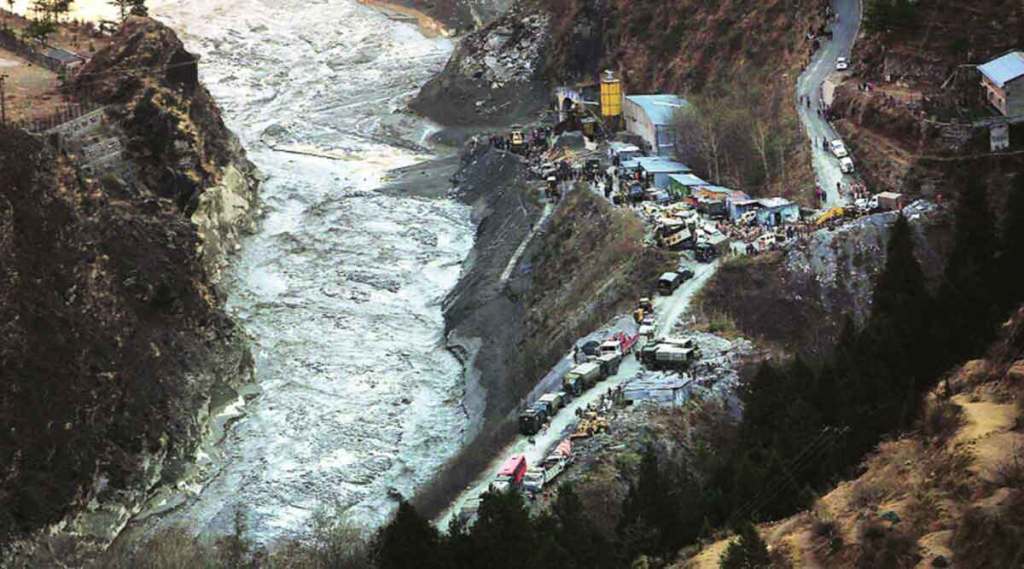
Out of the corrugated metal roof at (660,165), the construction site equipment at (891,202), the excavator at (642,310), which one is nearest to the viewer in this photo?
the excavator at (642,310)

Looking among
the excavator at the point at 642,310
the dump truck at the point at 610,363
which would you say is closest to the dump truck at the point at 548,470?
the dump truck at the point at 610,363

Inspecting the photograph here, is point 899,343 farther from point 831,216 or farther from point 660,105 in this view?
point 660,105

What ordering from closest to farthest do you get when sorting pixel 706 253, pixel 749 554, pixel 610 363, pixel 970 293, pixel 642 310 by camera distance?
pixel 749 554 → pixel 970 293 → pixel 610 363 → pixel 642 310 → pixel 706 253

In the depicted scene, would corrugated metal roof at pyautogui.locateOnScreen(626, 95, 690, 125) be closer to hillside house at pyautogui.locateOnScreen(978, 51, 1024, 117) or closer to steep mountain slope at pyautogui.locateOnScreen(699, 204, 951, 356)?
hillside house at pyautogui.locateOnScreen(978, 51, 1024, 117)

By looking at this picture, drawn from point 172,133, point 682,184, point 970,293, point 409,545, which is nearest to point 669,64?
point 682,184

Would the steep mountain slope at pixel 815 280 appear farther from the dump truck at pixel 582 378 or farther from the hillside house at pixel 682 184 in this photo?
the hillside house at pixel 682 184

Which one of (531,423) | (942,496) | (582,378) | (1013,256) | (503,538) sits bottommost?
(531,423)

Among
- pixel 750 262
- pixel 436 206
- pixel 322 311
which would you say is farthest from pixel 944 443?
pixel 436 206
